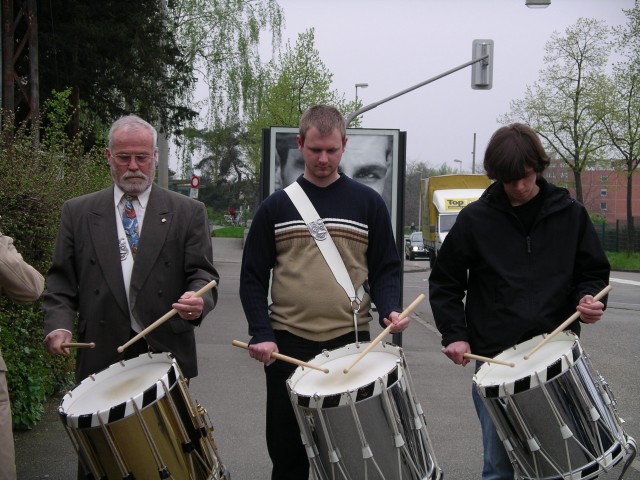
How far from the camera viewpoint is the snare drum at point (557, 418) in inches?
139

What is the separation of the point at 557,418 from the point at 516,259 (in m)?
0.73

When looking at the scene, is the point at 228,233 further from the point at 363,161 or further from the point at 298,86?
the point at 363,161

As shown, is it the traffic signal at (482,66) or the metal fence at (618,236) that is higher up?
the traffic signal at (482,66)

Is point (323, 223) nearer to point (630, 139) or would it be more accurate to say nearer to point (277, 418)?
point (277, 418)

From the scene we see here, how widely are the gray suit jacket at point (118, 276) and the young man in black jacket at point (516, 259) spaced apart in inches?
43.1

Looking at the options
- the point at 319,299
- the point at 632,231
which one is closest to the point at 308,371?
the point at 319,299

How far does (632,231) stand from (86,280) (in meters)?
39.8

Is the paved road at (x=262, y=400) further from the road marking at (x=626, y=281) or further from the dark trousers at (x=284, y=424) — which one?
the road marking at (x=626, y=281)

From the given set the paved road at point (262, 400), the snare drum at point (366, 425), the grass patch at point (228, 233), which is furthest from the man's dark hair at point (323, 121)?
the grass patch at point (228, 233)

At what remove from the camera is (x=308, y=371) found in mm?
3814

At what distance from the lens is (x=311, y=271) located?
4.07 meters

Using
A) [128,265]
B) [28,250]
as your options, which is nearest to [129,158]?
[128,265]

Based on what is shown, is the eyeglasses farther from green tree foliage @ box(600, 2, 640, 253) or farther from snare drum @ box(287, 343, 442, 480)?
Answer: green tree foliage @ box(600, 2, 640, 253)

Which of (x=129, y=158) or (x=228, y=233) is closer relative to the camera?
(x=129, y=158)
